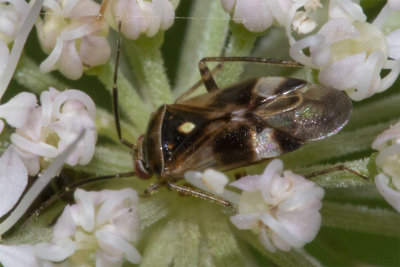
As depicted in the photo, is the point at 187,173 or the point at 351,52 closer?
the point at 187,173

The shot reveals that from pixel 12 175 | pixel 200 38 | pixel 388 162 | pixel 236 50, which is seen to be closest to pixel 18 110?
pixel 12 175

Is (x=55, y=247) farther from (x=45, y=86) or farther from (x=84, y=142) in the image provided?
(x=45, y=86)

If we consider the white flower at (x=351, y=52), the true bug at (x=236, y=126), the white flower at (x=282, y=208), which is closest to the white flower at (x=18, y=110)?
the true bug at (x=236, y=126)

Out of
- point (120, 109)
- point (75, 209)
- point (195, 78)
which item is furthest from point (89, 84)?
point (75, 209)

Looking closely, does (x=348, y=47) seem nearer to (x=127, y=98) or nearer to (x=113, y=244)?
(x=127, y=98)

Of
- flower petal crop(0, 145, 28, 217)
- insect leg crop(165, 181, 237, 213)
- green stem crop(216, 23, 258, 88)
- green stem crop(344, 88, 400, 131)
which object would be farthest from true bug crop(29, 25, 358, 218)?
green stem crop(344, 88, 400, 131)

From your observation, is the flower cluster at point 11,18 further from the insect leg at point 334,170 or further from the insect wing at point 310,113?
the insect leg at point 334,170
